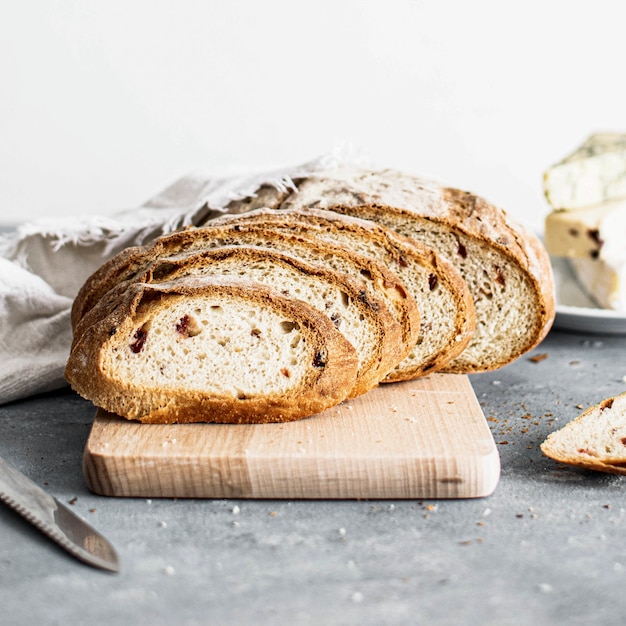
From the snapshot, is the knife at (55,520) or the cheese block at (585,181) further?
the cheese block at (585,181)

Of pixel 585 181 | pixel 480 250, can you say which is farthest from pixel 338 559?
pixel 585 181

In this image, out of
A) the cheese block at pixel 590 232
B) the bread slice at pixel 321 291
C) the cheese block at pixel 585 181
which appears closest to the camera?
the bread slice at pixel 321 291

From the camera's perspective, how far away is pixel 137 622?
5.35 feet

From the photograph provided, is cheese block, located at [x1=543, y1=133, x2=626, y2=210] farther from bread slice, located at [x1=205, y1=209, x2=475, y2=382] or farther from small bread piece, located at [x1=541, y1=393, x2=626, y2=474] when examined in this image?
small bread piece, located at [x1=541, y1=393, x2=626, y2=474]

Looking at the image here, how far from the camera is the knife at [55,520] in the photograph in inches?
71.8

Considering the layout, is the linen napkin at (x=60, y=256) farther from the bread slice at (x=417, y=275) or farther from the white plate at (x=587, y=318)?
the white plate at (x=587, y=318)

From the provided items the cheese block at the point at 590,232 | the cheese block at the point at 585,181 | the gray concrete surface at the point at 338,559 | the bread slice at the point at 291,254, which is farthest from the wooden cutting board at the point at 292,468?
the cheese block at the point at 585,181

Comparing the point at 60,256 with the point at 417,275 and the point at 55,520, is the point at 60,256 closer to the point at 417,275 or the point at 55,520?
the point at 417,275

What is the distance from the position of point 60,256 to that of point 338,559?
2.02m

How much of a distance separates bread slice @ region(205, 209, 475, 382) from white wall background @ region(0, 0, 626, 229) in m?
2.96

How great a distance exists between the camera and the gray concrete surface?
1.67 metres

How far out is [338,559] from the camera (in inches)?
72.9

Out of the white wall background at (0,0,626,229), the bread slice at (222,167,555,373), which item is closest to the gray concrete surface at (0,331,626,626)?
the bread slice at (222,167,555,373)

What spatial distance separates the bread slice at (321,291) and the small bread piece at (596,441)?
0.55 meters
